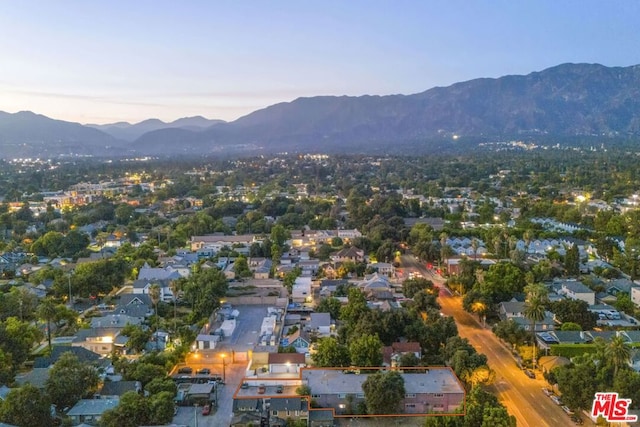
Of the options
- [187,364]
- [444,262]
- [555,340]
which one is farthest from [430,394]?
[444,262]

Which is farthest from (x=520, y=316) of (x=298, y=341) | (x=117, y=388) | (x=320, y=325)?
(x=117, y=388)

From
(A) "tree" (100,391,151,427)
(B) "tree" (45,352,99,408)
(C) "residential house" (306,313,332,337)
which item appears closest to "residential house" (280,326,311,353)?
(C) "residential house" (306,313,332,337)

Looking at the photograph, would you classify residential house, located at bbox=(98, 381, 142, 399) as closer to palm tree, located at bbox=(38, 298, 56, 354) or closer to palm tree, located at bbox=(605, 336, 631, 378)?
palm tree, located at bbox=(38, 298, 56, 354)

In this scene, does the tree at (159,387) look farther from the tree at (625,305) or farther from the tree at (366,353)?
the tree at (625,305)

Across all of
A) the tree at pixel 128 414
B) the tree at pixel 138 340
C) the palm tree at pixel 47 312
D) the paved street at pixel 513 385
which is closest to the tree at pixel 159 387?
the tree at pixel 128 414

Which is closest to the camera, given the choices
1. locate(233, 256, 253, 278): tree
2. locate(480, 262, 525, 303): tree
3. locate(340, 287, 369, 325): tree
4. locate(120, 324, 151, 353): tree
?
locate(120, 324, 151, 353): tree

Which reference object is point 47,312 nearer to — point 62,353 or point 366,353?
point 62,353

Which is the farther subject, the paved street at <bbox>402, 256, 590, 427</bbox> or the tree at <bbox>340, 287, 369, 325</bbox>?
the tree at <bbox>340, 287, 369, 325</bbox>
